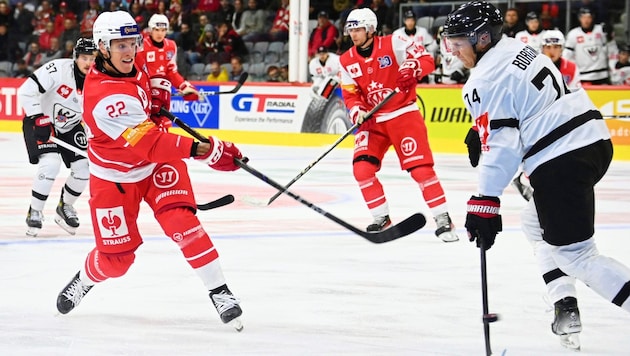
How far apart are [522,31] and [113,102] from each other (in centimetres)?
783

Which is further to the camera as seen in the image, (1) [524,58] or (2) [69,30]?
(2) [69,30]

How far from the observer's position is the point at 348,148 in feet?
38.7

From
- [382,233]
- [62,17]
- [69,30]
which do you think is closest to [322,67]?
[69,30]

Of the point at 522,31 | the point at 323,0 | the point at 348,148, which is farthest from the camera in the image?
the point at 323,0

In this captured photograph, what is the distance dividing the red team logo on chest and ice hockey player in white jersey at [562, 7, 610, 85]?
6.27 meters

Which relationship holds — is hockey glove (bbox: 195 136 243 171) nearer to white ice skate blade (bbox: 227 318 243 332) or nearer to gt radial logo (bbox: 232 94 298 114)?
white ice skate blade (bbox: 227 318 243 332)

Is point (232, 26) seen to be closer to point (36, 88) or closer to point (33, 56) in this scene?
point (33, 56)

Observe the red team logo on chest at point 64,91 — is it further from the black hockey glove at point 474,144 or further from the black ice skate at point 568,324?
the black ice skate at point 568,324

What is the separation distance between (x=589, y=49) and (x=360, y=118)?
566 cm

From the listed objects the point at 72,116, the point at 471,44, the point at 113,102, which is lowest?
the point at 72,116

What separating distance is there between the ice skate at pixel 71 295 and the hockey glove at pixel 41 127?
6.42 ft

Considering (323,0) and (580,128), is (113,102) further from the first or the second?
(323,0)

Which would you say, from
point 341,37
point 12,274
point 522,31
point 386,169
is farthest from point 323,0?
point 12,274

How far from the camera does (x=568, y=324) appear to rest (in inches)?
126
